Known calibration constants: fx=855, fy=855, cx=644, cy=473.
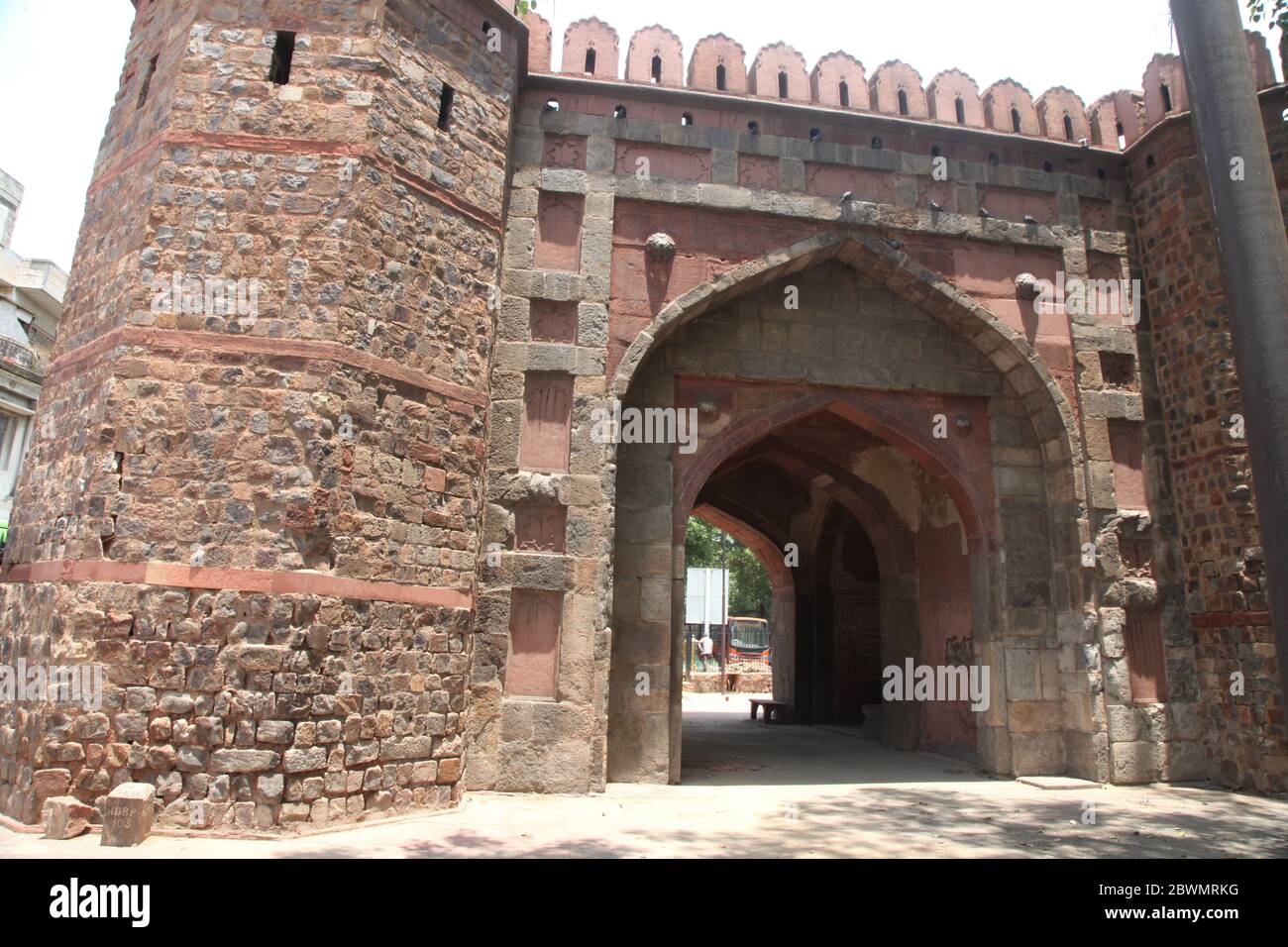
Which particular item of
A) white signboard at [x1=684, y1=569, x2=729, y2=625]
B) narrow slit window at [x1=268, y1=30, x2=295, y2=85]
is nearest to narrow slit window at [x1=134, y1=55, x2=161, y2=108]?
narrow slit window at [x1=268, y1=30, x2=295, y2=85]

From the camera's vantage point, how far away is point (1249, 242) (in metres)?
4.73

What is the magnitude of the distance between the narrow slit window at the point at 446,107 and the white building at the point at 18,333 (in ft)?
45.3

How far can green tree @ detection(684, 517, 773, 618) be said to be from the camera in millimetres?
31984

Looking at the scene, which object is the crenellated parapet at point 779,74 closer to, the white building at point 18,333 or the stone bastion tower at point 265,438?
the stone bastion tower at point 265,438

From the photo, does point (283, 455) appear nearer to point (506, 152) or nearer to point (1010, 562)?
point (506, 152)

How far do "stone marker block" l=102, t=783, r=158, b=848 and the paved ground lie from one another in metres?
0.07

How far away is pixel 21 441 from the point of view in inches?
687

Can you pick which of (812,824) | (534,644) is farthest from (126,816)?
(812,824)

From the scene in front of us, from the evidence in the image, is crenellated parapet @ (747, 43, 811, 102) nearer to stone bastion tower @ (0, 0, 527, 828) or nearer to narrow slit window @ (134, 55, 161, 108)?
stone bastion tower @ (0, 0, 527, 828)

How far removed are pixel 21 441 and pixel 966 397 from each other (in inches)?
716

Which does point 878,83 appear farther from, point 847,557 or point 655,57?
point 847,557

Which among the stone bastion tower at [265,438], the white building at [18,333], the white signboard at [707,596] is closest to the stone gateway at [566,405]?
the stone bastion tower at [265,438]

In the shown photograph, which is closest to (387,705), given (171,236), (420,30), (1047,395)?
(171,236)

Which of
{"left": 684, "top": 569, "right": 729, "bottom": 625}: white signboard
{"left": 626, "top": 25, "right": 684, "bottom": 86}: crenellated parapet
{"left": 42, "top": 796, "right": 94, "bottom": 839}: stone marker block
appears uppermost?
{"left": 626, "top": 25, "right": 684, "bottom": 86}: crenellated parapet
